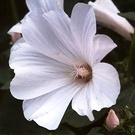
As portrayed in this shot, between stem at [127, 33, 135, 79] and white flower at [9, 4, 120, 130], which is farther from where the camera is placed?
stem at [127, 33, 135, 79]

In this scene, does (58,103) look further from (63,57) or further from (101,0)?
(101,0)

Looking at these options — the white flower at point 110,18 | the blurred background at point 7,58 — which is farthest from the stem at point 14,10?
the white flower at point 110,18

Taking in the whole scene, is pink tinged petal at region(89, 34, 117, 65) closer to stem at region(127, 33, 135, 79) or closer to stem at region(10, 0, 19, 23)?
stem at region(127, 33, 135, 79)

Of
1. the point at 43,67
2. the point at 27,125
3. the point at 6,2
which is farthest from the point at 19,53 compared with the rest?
the point at 6,2

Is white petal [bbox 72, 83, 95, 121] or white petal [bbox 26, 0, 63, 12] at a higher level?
white petal [bbox 26, 0, 63, 12]

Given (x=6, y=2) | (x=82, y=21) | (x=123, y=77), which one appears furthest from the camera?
(x=6, y=2)

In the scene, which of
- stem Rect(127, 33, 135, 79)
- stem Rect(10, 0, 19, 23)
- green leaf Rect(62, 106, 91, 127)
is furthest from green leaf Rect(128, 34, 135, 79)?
stem Rect(10, 0, 19, 23)

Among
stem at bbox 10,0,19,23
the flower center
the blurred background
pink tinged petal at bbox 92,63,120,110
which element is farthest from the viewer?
stem at bbox 10,0,19,23

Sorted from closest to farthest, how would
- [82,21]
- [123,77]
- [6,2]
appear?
[82,21] < [123,77] < [6,2]
